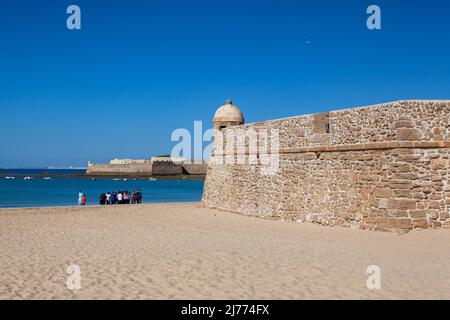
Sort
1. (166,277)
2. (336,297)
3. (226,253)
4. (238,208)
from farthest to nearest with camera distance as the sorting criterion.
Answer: (238,208)
(226,253)
(166,277)
(336,297)

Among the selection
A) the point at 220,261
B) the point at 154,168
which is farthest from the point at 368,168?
the point at 154,168

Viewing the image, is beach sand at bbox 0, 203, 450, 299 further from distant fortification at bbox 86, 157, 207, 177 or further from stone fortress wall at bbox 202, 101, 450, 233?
distant fortification at bbox 86, 157, 207, 177

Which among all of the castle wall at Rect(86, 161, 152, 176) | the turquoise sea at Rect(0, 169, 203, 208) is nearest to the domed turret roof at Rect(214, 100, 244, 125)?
the turquoise sea at Rect(0, 169, 203, 208)

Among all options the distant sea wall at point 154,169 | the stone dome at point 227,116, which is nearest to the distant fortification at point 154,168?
the distant sea wall at point 154,169

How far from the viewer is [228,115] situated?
67.0 ft

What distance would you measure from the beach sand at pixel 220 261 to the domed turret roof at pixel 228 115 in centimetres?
651

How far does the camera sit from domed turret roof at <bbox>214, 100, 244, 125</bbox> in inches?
805

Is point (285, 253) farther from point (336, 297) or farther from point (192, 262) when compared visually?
point (336, 297)

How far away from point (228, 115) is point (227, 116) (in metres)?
0.06

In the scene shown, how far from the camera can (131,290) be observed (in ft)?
21.4

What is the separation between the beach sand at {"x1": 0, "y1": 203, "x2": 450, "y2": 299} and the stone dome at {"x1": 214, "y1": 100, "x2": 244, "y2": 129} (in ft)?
21.3

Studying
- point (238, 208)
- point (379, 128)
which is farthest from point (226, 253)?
point (238, 208)

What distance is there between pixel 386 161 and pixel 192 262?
6.11 m

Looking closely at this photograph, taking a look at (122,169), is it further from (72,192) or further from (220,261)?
(220,261)
